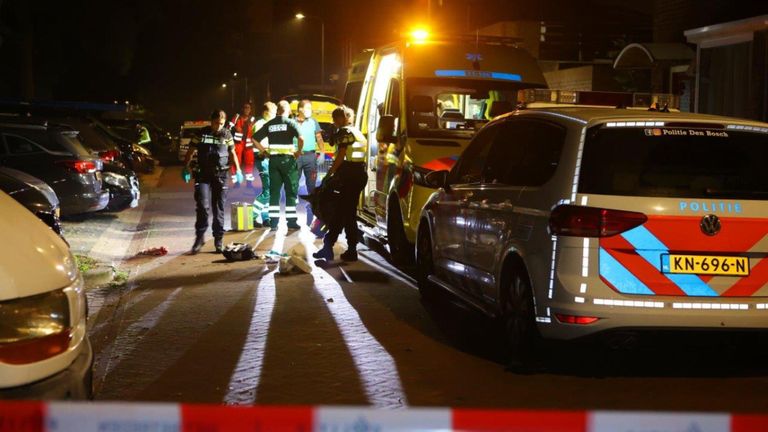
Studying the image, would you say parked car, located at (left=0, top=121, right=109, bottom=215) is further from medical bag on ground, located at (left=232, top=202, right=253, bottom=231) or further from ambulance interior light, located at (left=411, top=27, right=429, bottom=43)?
ambulance interior light, located at (left=411, top=27, right=429, bottom=43)

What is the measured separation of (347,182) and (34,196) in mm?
4151

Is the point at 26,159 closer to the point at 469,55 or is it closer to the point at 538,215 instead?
the point at 469,55

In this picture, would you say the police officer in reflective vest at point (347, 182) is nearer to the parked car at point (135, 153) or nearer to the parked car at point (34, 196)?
the parked car at point (34, 196)

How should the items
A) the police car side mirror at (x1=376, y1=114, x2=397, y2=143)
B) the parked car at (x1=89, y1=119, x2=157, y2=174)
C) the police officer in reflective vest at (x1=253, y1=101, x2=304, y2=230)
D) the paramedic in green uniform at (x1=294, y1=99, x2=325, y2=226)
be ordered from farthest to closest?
the parked car at (x1=89, y1=119, x2=157, y2=174)
the paramedic in green uniform at (x1=294, y1=99, x2=325, y2=226)
the police officer in reflective vest at (x1=253, y1=101, x2=304, y2=230)
the police car side mirror at (x1=376, y1=114, x2=397, y2=143)

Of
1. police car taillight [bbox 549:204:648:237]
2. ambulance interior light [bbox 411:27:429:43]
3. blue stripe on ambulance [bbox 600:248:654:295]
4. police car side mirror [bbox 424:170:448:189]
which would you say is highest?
ambulance interior light [bbox 411:27:429:43]

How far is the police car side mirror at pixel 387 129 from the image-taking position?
11250 millimetres

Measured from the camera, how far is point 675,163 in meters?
6.28

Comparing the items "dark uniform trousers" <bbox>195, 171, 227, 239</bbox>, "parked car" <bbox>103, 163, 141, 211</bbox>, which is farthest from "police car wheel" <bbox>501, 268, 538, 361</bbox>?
"parked car" <bbox>103, 163, 141, 211</bbox>

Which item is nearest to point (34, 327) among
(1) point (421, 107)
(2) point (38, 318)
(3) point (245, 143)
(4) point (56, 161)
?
(2) point (38, 318)

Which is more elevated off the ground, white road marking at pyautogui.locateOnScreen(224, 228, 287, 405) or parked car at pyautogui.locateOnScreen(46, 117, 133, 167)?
parked car at pyautogui.locateOnScreen(46, 117, 133, 167)

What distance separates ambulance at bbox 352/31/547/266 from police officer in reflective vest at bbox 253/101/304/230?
60.2 inches

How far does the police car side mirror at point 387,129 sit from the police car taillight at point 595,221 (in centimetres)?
532

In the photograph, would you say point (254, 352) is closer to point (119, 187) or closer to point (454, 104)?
point (454, 104)

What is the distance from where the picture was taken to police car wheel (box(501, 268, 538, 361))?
21.3 ft
